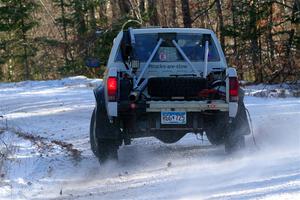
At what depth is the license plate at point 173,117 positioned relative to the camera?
7754 millimetres

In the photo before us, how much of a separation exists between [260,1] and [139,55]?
15151 millimetres

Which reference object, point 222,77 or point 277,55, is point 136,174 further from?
point 277,55

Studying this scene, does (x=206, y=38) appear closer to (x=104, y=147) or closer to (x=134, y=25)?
(x=104, y=147)

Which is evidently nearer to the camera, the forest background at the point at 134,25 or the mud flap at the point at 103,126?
the mud flap at the point at 103,126

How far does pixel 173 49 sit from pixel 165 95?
119 cm

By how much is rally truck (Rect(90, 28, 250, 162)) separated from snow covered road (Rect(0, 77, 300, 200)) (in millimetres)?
445

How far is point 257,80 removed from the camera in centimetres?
2223

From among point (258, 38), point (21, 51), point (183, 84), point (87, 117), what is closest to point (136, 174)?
point (183, 84)

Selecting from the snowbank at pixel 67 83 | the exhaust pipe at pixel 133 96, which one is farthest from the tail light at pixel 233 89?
the snowbank at pixel 67 83

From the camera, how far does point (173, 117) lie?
7.78m

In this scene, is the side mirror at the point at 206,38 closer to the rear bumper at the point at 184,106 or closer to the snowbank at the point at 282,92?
the rear bumper at the point at 184,106

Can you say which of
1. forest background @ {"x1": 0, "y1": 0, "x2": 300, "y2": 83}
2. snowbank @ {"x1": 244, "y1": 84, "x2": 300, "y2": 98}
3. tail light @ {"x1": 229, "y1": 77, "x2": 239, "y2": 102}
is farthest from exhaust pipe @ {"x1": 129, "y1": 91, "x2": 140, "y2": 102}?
forest background @ {"x1": 0, "y1": 0, "x2": 300, "y2": 83}

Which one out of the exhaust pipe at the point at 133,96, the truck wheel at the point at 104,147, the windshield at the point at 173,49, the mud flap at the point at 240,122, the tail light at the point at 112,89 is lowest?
the truck wheel at the point at 104,147

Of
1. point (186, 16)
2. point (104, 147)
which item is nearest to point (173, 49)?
point (104, 147)
